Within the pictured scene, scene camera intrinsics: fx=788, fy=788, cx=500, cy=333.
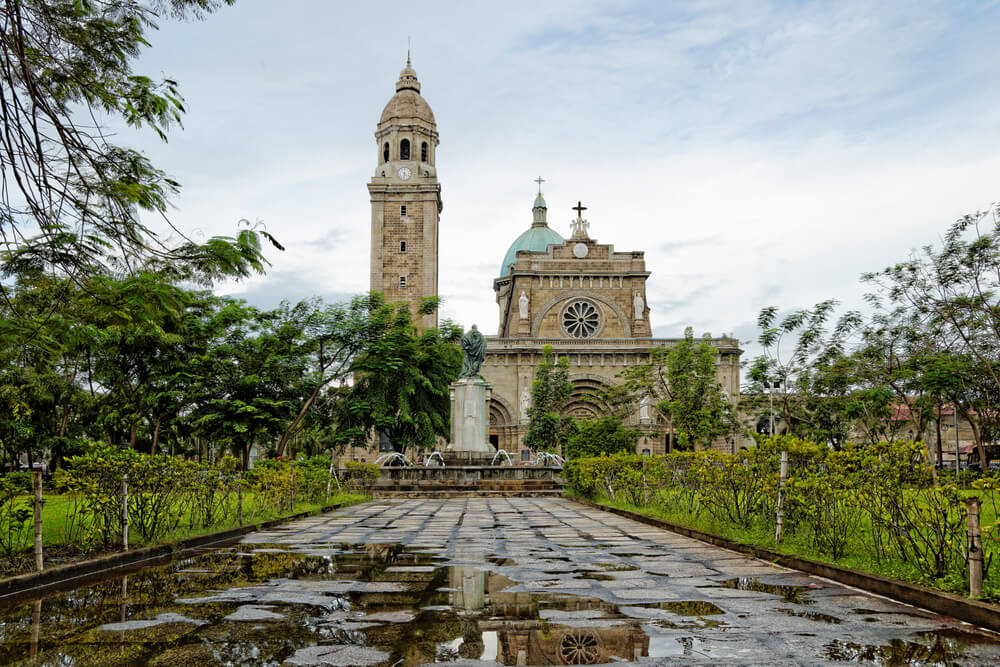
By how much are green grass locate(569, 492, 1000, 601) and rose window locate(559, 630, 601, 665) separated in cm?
282

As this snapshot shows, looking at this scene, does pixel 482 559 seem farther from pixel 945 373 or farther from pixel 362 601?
pixel 945 373

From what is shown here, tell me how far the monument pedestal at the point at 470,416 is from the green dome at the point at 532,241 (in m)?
35.3

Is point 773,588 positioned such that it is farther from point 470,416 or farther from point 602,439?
point 470,416

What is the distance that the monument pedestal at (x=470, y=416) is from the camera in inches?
990

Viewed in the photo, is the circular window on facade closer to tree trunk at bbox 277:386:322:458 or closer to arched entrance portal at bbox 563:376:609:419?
arched entrance portal at bbox 563:376:609:419

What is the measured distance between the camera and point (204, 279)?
6.55 metres

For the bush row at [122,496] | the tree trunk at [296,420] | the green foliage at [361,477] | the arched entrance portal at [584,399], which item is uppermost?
the arched entrance portal at [584,399]

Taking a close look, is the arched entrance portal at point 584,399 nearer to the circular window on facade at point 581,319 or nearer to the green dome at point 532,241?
the circular window on facade at point 581,319

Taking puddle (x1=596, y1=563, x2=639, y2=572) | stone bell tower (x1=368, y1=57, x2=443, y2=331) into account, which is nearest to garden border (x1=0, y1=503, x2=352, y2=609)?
puddle (x1=596, y1=563, x2=639, y2=572)

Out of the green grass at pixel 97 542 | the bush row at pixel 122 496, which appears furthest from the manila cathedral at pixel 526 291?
the bush row at pixel 122 496

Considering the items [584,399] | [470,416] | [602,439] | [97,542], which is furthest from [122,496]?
[584,399]

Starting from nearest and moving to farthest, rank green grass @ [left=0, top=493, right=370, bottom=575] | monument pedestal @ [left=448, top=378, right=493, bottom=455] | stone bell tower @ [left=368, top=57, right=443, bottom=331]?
green grass @ [left=0, top=493, right=370, bottom=575] < monument pedestal @ [left=448, top=378, right=493, bottom=455] < stone bell tower @ [left=368, top=57, right=443, bottom=331]

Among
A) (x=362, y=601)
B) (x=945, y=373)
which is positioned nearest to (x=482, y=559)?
(x=362, y=601)

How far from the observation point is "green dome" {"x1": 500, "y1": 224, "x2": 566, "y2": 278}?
60.8 meters
